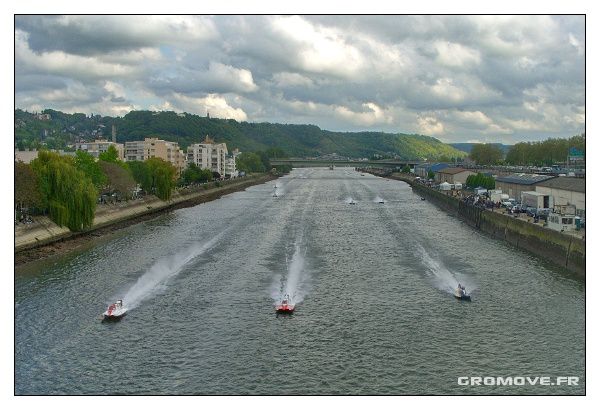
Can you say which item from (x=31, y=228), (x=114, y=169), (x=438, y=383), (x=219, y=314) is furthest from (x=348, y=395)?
(x=114, y=169)

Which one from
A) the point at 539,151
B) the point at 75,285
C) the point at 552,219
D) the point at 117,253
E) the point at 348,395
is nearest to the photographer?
the point at 348,395

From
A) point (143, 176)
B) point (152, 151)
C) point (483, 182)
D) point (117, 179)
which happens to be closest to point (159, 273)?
point (117, 179)

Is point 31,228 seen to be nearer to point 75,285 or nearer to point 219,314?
point 75,285

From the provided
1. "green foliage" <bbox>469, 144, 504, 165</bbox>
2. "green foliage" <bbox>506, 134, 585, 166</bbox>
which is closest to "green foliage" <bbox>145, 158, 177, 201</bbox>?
"green foliage" <bbox>506, 134, 585, 166</bbox>

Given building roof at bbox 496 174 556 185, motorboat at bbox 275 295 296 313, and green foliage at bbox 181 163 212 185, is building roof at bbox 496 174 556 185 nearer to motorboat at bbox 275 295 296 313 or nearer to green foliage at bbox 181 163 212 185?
motorboat at bbox 275 295 296 313

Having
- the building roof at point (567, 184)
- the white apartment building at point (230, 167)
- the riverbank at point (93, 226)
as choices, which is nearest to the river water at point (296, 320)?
the riverbank at point (93, 226)

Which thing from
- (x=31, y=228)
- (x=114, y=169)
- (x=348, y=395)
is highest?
(x=114, y=169)

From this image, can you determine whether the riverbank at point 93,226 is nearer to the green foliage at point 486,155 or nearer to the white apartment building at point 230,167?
the white apartment building at point 230,167
